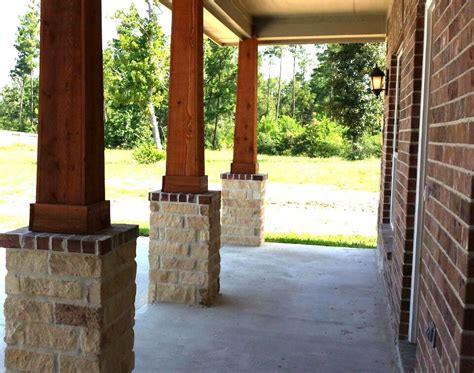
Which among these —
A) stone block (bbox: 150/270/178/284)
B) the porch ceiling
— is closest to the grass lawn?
the porch ceiling

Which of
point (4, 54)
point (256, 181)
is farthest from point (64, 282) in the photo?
point (4, 54)

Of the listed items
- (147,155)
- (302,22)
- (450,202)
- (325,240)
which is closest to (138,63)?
(147,155)

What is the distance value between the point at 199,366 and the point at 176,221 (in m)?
1.47

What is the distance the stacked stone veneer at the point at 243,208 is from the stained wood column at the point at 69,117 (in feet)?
15.3

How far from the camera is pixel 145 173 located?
1755cm

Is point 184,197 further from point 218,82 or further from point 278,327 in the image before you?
point 218,82

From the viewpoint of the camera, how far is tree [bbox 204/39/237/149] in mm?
24234

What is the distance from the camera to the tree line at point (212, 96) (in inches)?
770

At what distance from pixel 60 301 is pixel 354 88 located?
18296mm

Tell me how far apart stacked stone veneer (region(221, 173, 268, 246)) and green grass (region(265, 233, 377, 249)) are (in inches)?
27.8

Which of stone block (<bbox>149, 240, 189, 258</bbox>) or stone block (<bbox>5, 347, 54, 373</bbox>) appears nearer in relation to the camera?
stone block (<bbox>5, 347, 54, 373</bbox>)

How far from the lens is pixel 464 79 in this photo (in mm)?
1711

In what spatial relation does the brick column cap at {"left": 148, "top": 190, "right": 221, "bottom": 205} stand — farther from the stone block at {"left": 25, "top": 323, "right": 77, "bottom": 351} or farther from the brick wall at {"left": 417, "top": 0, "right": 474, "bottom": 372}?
the brick wall at {"left": 417, "top": 0, "right": 474, "bottom": 372}

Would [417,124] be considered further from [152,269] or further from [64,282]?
[152,269]
